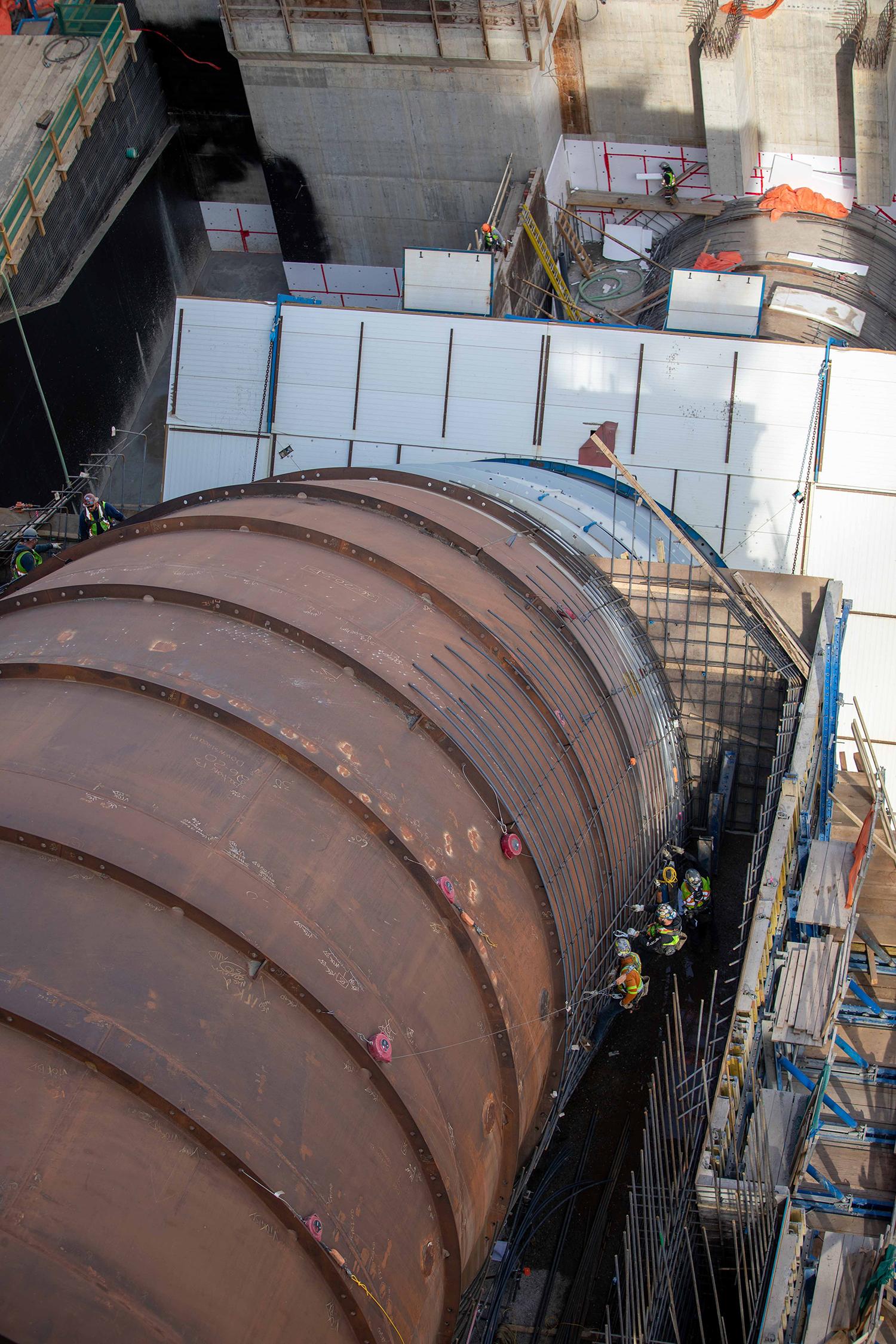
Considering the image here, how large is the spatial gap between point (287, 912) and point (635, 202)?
2651 centimetres

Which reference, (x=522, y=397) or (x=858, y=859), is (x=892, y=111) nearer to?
(x=522, y=397)

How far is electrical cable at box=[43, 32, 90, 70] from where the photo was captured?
26719 millimetres

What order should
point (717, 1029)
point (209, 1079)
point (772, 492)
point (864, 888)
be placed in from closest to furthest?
point (209, 1079)
point (717, 1029)
point (864, 888)
point (772, 492)

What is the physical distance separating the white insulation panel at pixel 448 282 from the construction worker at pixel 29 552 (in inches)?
314

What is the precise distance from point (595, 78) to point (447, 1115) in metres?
27.1

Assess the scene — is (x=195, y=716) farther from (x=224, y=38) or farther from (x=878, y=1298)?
(x=224, y=38)

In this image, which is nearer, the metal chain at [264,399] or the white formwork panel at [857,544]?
the white formwork panel at [857,544]

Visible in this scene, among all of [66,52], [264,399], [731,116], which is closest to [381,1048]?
[264,399]

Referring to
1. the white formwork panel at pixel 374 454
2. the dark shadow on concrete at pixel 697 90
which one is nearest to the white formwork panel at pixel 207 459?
the white formwork panel at pixel 374 454

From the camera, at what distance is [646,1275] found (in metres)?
11.5

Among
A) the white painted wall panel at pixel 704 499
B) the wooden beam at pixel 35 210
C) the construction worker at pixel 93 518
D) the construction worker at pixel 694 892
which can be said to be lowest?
the construction worker at pixel 694 892

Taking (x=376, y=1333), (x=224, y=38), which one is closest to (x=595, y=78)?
(x=224, y=38)

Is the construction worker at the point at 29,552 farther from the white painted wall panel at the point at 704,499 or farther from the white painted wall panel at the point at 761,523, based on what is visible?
the white painted wall panel at the point at 761,523

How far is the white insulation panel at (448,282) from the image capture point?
22.8 meters
